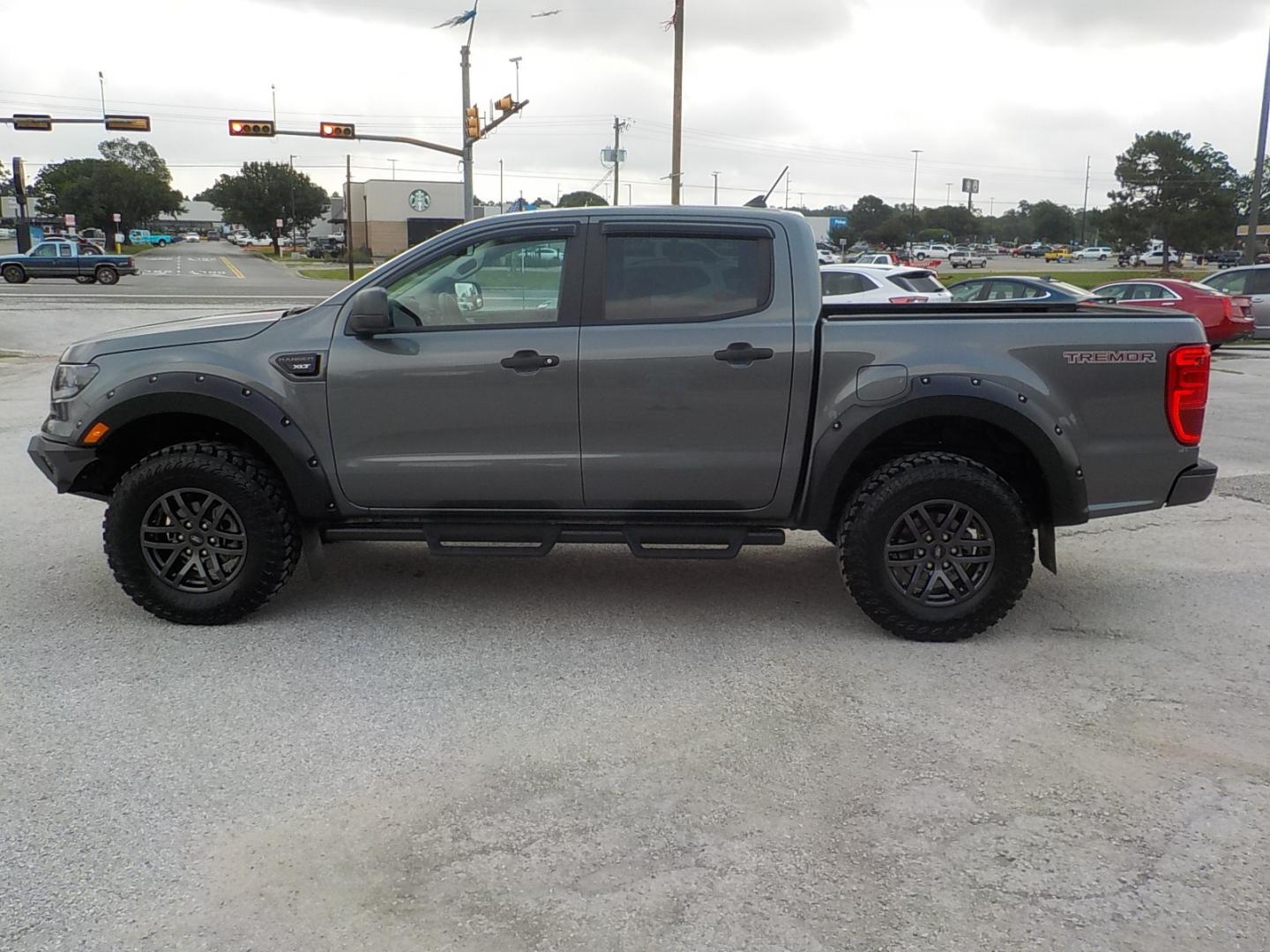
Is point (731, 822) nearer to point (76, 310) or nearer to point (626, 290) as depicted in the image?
point (626, 290)

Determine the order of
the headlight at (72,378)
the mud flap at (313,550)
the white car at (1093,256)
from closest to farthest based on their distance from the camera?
the headlight at (72,378) → the mud flap at (313,550) → the white car at (1093,256)

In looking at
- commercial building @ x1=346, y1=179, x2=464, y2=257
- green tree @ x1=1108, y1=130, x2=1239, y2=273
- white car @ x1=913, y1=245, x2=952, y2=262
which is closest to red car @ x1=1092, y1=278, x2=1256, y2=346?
green tree @ x1=1108, y1=130, x2=1239, y2=273

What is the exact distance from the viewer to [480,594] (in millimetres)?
5621

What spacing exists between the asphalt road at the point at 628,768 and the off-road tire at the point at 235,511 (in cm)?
15

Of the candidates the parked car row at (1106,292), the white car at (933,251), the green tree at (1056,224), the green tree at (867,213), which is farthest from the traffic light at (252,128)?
the green tree at (1056,224)

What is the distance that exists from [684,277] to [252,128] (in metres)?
34.4

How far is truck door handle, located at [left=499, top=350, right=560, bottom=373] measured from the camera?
4785 mm

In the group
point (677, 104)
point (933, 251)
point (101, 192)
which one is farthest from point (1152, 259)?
point (101, 192)

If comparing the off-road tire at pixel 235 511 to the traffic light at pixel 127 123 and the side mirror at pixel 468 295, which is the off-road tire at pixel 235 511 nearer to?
the side mirror at pixel 468 295

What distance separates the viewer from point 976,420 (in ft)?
15.8

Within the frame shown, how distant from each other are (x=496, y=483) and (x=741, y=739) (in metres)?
1.71

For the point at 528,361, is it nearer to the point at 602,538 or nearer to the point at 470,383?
the point at 470,383

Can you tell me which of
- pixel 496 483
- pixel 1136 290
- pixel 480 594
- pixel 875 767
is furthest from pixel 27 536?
pixel 1136 290

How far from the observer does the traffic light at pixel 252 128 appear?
115 feet
